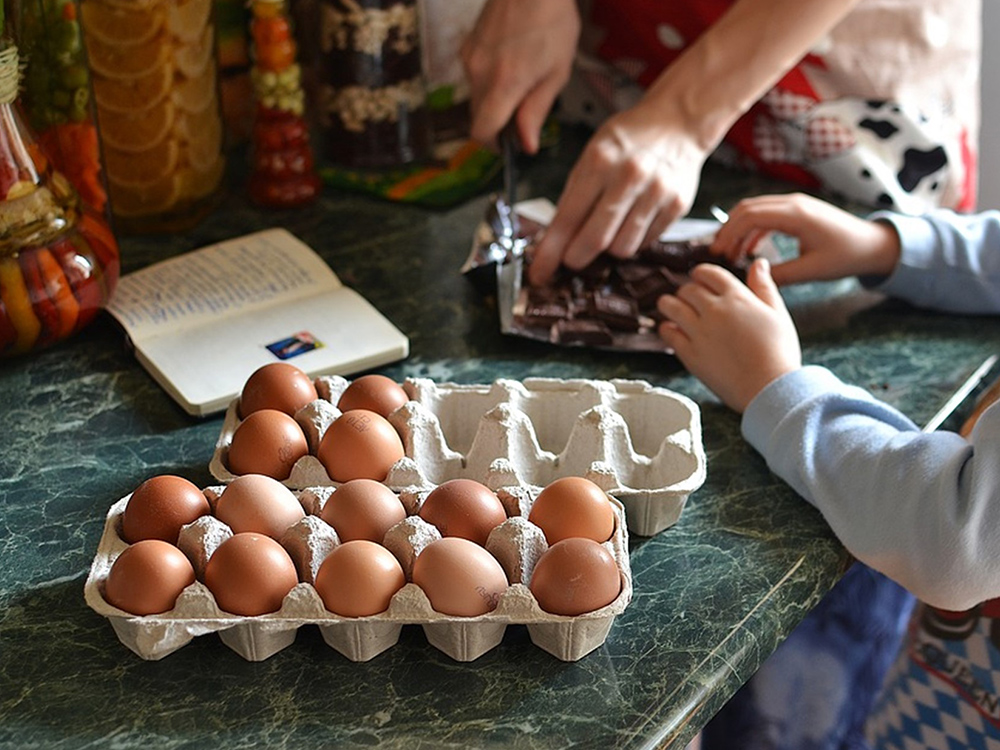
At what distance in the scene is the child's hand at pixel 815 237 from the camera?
56.6 inches

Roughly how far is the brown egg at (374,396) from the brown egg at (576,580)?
273 millimetres

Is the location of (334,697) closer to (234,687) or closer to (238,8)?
(234,687)

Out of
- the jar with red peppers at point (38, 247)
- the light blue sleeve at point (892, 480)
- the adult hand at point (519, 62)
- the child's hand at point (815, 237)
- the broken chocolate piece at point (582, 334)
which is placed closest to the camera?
the light blue sleeve at point (892, 480)

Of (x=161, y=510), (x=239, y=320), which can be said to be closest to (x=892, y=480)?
(x=161, y=510)

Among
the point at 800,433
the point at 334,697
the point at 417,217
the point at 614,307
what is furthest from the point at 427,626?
the point at 417,217

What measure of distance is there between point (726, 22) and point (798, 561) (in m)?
0.75

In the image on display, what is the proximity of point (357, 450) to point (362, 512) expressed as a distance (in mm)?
95

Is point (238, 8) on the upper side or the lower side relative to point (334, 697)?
upper

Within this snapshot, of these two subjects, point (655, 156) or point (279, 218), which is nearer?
point (655, 156)

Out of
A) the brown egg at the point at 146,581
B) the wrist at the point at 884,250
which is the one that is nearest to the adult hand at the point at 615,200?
the wrist at the point at 884,250

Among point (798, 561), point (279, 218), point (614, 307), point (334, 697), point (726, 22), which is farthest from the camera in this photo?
point (279, 218)

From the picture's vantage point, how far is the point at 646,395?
113 cm

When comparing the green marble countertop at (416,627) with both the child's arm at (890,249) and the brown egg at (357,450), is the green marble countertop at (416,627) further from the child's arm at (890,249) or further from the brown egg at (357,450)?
the brown egg at (357,450)

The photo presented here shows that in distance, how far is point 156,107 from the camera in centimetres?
150
